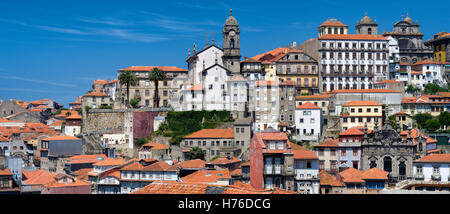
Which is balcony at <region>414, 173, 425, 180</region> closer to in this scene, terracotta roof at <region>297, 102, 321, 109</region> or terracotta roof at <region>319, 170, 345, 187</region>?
terracotta roof at <region>319, 170, 345, 187</region>

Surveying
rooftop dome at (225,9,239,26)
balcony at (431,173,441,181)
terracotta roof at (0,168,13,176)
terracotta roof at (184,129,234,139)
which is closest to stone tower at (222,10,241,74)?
rooftop dome at (225,9,239,26)

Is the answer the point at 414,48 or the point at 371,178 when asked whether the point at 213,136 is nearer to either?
the point at 371,178

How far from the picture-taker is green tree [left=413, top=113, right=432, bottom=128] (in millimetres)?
98625

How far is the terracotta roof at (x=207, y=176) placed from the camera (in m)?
74.5

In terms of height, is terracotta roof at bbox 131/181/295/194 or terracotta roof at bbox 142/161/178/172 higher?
terracotta roof at bbox 131/181/295/194

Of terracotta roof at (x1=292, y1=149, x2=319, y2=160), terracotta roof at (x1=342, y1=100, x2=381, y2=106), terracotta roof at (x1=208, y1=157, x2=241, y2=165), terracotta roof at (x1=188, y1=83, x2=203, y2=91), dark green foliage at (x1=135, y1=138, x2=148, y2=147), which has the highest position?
terracotta roof at (x1=188, y1=83, x2=203, y2=91)

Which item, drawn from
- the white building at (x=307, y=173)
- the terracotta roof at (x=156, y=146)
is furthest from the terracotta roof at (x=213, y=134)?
the white building at (x=307, y=173)

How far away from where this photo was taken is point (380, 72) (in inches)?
4552

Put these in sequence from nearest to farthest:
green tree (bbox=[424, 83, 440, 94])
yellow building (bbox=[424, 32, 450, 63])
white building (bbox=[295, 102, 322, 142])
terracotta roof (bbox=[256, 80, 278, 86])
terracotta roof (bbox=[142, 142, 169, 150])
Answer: white building (bbox=[295, 102, 322, 142]) < terracotta roof (bbox=[142, 142, 169, 150]) < terracotta roof (bbox=[256, 80, 278, 86]) < green tree (bbox=[424, 83, 440, 94]) < yellow building (bbox=[424, 32, 450, 63])

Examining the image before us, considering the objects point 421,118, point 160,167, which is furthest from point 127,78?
point 421,118

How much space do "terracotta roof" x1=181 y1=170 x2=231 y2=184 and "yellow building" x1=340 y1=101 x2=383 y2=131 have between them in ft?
83.4
